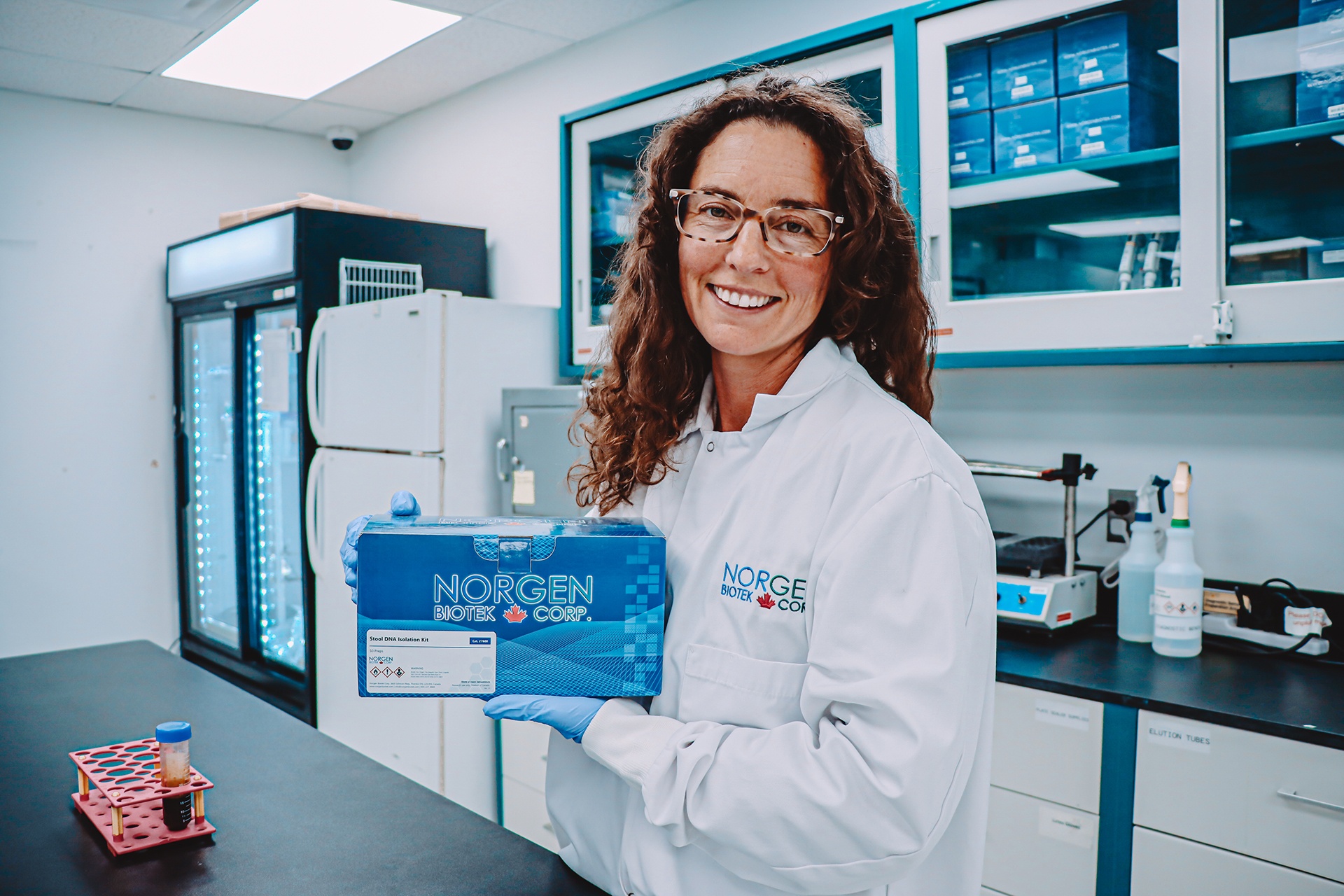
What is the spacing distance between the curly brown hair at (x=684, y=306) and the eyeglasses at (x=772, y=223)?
0.08 ft

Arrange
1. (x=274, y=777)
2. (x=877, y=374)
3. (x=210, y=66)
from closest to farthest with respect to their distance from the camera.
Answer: (x=877, y=374)
(x=274, y=777)
(x=210, y=66)

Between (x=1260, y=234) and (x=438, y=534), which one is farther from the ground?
(x=1260, y=234)

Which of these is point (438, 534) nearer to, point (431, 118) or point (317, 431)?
point (317, 431)

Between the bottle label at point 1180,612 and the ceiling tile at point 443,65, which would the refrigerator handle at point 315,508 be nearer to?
the ceiling tile at point 443,65

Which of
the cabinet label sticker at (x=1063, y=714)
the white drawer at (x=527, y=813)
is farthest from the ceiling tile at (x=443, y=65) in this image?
the cabinet label sticker at (x=1063, y=714)

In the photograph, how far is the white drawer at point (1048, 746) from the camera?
1.69m

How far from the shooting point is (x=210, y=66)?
3.58 m

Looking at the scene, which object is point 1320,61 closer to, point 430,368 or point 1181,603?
point 1181,603

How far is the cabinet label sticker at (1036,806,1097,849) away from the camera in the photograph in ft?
5.54

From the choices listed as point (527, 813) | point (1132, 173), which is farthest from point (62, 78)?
point (1132, 173)

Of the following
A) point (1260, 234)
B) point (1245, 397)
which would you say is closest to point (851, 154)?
point (1260, 234)

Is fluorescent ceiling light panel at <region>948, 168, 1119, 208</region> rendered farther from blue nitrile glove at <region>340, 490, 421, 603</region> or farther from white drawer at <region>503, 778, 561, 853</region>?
white drawer at <region>503, 778, 561, 853</region>

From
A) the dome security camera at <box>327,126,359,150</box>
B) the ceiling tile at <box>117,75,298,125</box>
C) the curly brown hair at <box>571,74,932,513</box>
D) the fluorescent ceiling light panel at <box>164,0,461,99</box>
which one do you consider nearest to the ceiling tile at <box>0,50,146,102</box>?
the ceiling tile at <box>117,75,298,125</box>

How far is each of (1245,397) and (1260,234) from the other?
17.8 inches
